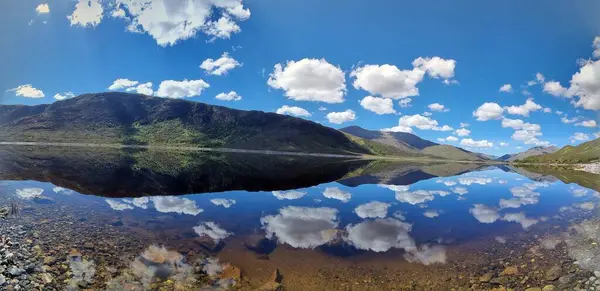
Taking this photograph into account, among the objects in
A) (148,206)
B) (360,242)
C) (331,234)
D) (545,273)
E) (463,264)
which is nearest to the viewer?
(545,273)

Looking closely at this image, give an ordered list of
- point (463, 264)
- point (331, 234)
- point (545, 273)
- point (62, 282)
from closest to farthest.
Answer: point (62, 282) < point (545, 273) < point (463, 264) < point (331, 234)

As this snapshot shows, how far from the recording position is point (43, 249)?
1352 centimetres

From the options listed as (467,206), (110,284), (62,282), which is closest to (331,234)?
(110,284)

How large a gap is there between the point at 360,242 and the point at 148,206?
15639 mm

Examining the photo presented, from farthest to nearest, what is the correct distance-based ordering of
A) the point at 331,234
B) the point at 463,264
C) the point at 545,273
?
the point at 331,234 → the point at 463,264 → the point at 545,273

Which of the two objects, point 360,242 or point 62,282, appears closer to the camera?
point 62,282

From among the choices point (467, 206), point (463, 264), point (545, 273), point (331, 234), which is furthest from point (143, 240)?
point (467, 206)

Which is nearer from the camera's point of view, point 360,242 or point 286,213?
point 360,242

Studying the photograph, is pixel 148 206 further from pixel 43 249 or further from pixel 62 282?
pixel 62 282

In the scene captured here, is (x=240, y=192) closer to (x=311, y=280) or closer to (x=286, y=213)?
(x=286, y=213)

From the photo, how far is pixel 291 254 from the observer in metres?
15.4

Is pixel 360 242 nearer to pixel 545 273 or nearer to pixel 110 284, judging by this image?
pixel 545 273

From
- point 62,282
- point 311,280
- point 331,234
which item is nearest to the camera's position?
point 62,282

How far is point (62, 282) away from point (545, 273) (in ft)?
60.1
